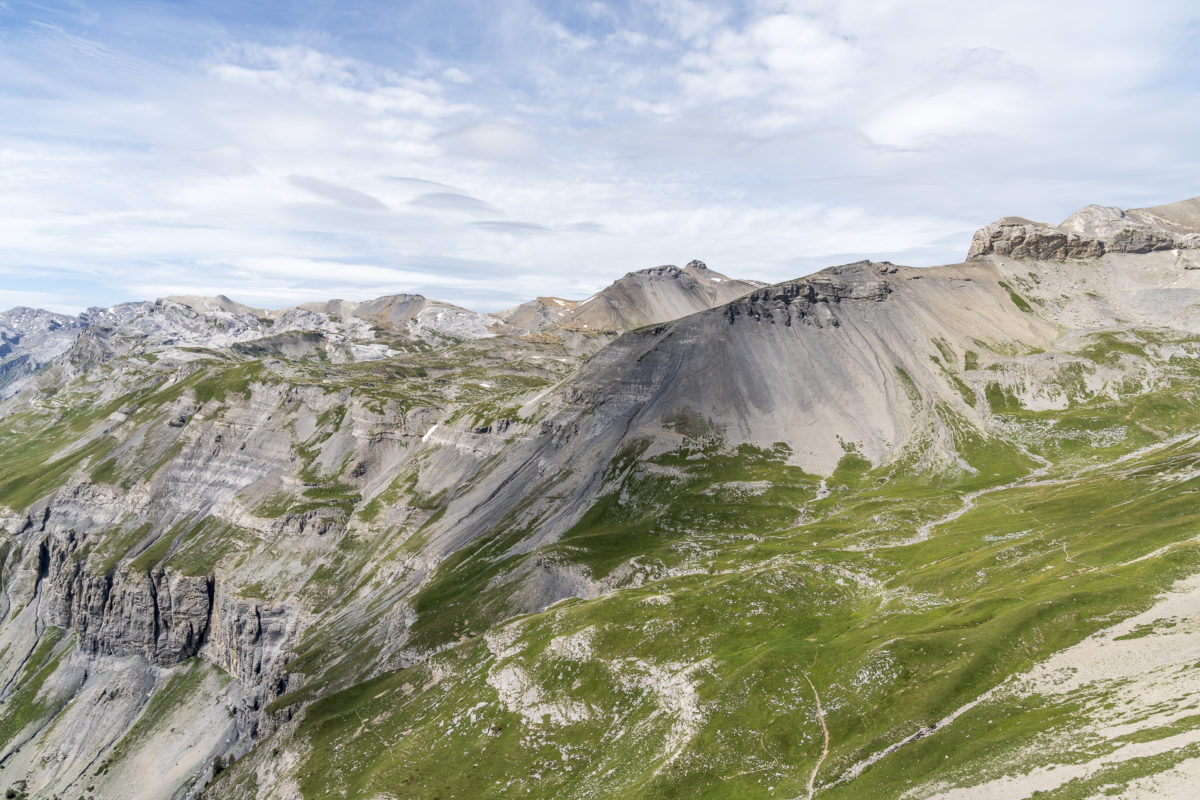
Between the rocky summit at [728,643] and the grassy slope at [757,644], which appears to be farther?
the grassy slope at [757,644]

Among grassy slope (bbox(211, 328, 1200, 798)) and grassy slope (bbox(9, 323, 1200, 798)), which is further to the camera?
grassy slope (bbox(9, 323, 1200, 798))

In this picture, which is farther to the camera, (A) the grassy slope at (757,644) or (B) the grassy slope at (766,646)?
(A) the grassy slope at (757,644)

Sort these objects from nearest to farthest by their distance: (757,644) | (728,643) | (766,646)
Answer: (766,646) → (757,644) → (728,643)

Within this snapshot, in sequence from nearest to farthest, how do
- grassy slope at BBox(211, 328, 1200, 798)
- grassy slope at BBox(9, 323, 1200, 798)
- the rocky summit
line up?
the rocky summit, grassy slope at BBox(211, 328, 1200, 798), grassy slope at BBox(9, 323, 1200, 798)

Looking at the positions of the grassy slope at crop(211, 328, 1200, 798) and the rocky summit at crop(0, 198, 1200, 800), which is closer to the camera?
the rocky summit at crop(0, 198, 1200, 800)

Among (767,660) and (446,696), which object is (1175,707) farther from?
(446,696)

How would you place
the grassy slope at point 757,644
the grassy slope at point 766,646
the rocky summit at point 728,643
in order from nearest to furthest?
the rocky summit at point 728,643 → the grassy slope at point 766,646 → the grassy slope at point 757,644

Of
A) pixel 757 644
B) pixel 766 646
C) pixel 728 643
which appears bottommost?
pixel 728 643

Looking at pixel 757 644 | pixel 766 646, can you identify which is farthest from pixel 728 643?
pixel 766 646

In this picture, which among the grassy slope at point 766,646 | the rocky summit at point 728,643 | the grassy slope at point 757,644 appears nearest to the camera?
the rocky summit at point 728,643

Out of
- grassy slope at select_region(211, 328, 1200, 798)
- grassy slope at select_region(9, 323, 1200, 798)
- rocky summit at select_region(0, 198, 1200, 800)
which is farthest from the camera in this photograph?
grassy slope at select_region(9, 323, 1200, 798)

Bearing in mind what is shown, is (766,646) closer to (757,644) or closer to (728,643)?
(757,644)
